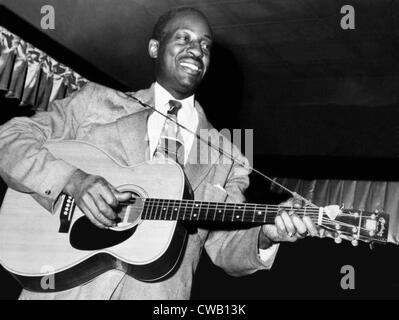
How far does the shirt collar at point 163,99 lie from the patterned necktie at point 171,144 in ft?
0.35

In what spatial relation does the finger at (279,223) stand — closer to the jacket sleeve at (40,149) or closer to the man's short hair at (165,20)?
the jacket sleeve at (40,149)

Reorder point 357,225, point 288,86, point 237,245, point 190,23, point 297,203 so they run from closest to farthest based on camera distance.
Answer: point 357,225
point 297,203
point 237,245
point 190,23
point 288,86

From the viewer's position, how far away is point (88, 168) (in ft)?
7.39

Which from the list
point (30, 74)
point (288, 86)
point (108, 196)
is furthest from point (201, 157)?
point (288, 86)

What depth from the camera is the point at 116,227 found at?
2111mm

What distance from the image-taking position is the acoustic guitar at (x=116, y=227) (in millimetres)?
2010

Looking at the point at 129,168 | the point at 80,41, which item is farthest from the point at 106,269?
the point at 80,41

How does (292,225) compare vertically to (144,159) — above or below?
below

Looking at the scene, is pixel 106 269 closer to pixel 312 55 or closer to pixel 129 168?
pixel 129 168

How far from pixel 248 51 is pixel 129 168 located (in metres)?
4.16

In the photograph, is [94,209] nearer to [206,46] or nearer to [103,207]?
[103,207]

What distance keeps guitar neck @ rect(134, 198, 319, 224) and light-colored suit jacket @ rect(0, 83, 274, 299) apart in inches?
7.2

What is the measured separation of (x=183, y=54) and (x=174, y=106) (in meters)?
0.25

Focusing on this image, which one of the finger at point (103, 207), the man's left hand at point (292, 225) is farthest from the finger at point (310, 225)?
the finger at point (103, 207)
